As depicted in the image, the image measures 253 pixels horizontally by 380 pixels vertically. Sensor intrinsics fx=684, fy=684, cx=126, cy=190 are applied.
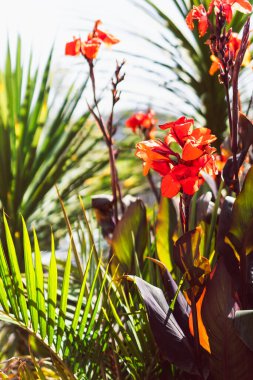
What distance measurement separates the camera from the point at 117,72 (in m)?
1.11

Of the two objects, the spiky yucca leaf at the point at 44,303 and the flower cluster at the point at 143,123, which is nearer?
the spiky yucca leaf at the point at 44,303

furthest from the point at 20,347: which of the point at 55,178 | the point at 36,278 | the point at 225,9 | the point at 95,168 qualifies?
the point at 225,9

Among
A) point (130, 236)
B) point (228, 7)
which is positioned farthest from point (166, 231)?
point (228, 7)

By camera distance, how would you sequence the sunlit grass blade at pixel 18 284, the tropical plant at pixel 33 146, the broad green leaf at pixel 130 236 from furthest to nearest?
the tropical plant at pixel 33 146 → the broad green leaf at pixel 130 236 → the sunlit grass blade at pixel 18 284

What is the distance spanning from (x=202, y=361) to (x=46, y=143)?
1.04m

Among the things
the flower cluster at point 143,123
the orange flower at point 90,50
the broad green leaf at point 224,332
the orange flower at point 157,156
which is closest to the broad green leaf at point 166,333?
the broad green leaf at point 224,332

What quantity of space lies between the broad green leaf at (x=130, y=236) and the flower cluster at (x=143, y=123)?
42cm

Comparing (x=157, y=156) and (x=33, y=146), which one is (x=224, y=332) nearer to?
(x=157, y=156)

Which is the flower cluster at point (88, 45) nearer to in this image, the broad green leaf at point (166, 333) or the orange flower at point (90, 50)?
the orange flower at point (90, 50)

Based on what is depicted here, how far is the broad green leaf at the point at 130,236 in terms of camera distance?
107 centimetres

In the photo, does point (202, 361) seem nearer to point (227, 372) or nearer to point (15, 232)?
point (227, 372)

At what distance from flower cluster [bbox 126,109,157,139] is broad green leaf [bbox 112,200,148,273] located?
418mm

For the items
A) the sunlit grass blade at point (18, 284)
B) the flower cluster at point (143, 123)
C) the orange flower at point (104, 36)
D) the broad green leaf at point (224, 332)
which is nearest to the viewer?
the broad green leaf at point (224, 332)

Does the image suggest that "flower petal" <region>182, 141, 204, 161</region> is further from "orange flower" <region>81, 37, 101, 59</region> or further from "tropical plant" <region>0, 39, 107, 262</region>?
"tropical plant" <region>0, 39, 107, 262</region>
